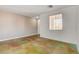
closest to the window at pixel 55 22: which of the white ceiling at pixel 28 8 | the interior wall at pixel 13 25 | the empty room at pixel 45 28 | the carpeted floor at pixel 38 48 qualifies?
the empty room at pixel 45 28

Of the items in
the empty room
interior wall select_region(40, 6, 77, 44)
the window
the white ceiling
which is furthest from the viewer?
the window

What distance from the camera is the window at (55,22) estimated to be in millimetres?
A: 5008

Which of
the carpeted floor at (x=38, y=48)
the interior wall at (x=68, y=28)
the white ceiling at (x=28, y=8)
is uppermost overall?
the white ceiling at (x=28, y=8)

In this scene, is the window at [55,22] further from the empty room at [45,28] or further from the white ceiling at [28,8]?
the white ceiling at [28,8]

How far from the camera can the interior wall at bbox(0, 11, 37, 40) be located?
217 inches

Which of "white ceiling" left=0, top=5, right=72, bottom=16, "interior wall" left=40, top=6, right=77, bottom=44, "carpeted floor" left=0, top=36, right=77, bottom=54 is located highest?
"white ceiling" left=0, top=5, right=72, bottom=16

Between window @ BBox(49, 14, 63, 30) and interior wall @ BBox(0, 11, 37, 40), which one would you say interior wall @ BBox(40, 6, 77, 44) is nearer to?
window @ BBox(49, 14, 63, 30)

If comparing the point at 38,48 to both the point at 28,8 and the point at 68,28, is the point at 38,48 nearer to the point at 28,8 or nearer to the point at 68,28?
the point at 68,28

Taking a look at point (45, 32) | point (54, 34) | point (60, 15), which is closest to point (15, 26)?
point (45, 32)

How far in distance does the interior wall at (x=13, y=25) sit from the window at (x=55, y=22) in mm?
3204

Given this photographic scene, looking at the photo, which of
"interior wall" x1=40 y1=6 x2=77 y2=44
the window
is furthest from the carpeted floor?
the window
